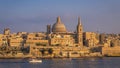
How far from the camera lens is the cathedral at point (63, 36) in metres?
73.9

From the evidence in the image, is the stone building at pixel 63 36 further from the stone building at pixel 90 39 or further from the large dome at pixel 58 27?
the stone building at pixel 90 39

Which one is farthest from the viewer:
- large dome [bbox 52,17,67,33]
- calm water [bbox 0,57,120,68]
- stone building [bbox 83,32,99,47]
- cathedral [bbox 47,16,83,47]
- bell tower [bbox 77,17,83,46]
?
large dome [bbox 52,17,67,33]

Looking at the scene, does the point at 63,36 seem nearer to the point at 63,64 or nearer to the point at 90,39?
the point at 90,39

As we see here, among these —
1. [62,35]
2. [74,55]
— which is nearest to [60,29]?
[62,35]

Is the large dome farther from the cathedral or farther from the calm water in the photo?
the calm water

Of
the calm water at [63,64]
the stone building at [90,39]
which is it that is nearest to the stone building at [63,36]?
the stone building at [90,39]

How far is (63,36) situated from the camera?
252ft

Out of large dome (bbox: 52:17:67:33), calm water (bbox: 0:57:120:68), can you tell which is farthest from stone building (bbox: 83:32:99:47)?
calm water (bbox: 0:57:120:68)

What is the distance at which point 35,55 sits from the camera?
64.2 meters

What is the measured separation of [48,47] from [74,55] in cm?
386

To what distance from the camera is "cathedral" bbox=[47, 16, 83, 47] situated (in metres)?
73.9

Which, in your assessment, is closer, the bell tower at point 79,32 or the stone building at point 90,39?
the stone building at point 90,39

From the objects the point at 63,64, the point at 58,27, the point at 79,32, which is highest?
the point at 58,27

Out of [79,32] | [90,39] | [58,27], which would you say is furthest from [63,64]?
[58,27]
